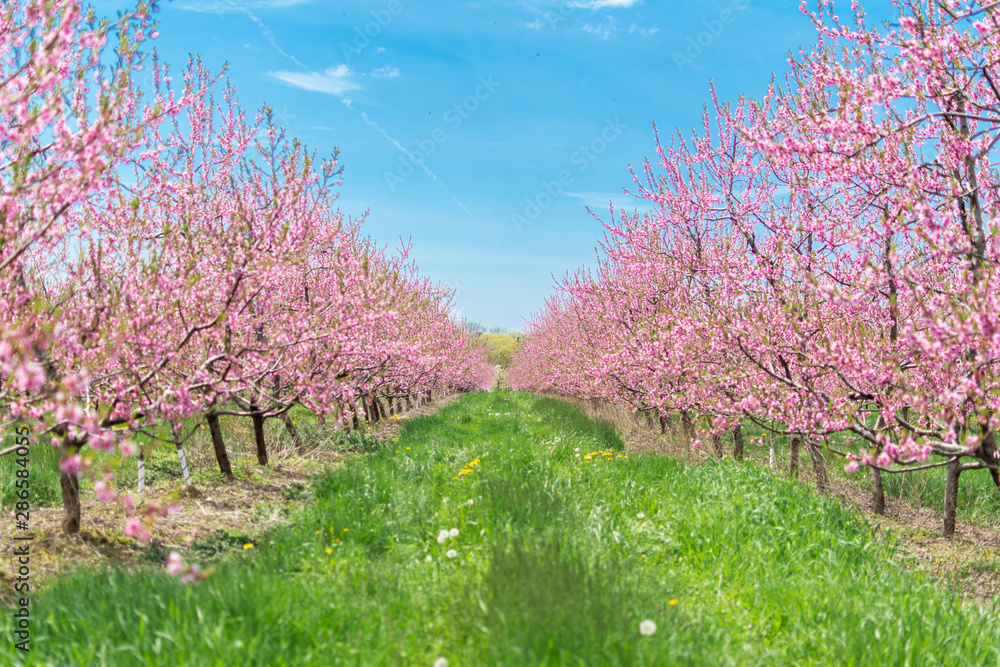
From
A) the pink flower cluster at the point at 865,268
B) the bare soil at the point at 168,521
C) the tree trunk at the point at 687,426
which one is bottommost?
the bare soil at the point at 168,521

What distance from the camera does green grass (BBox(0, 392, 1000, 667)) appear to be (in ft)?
9.91

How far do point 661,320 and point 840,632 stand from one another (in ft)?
20.6

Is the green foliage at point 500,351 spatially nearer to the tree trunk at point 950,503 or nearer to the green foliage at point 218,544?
the tree trunk at point 950,503

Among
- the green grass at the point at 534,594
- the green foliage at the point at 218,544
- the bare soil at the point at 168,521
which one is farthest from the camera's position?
the green foliage at the point at 218,544

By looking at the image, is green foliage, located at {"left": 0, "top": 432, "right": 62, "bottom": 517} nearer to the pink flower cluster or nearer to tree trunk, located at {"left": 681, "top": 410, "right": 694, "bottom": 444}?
the pink flower cluster

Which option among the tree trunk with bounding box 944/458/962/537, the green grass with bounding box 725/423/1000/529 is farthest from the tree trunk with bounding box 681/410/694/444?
the tree trunk with bounding box 944/458/962/537

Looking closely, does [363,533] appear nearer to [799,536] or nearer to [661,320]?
[799,536]

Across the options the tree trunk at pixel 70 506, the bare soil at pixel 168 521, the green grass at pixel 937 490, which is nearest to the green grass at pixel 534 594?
the bare soil at pixel 168 521

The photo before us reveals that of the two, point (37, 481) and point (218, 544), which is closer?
point (218, 544)

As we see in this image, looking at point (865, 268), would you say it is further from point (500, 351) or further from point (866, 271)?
point (500, 351)

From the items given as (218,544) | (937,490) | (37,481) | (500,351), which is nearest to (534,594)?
(218,544)

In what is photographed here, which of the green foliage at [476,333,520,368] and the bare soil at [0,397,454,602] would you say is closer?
the bare soil at [0,397,454,602]

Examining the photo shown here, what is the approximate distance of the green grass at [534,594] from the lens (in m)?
3.02

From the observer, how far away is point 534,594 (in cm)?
324
